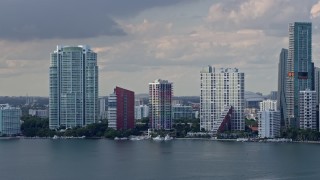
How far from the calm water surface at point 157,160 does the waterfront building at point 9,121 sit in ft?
18.4

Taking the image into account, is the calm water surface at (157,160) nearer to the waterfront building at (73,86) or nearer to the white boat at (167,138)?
the white boat at (167,138)

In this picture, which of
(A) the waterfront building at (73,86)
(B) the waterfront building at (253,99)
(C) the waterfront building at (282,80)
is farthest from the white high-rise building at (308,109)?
(B) the waterfront building at (253,99)

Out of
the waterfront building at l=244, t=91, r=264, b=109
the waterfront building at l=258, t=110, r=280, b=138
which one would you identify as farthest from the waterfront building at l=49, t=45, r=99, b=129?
the waterfront building at l=244, t=91, r=264, b=109

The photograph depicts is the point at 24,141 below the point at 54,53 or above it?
below

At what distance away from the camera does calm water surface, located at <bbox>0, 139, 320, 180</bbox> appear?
2027cm

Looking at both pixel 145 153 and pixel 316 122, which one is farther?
pixel 316 122

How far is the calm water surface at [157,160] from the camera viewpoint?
66.5 ft

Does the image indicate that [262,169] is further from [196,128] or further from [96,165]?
[196,128]

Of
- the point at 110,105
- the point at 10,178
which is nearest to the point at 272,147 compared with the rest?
the point at 110,105

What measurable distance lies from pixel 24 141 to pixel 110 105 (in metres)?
4.06

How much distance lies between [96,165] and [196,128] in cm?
1458

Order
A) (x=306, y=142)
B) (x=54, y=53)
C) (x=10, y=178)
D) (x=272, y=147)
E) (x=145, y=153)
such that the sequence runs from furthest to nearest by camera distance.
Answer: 1. (x=54, y=53)
2. (x=306, y=142)
3. (x=272, y=147)
4. (x=145, y=153)
5. (x=10, y=178)

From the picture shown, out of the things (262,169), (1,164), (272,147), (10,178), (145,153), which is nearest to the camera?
(10,178)

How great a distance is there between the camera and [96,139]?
35.1 meters
